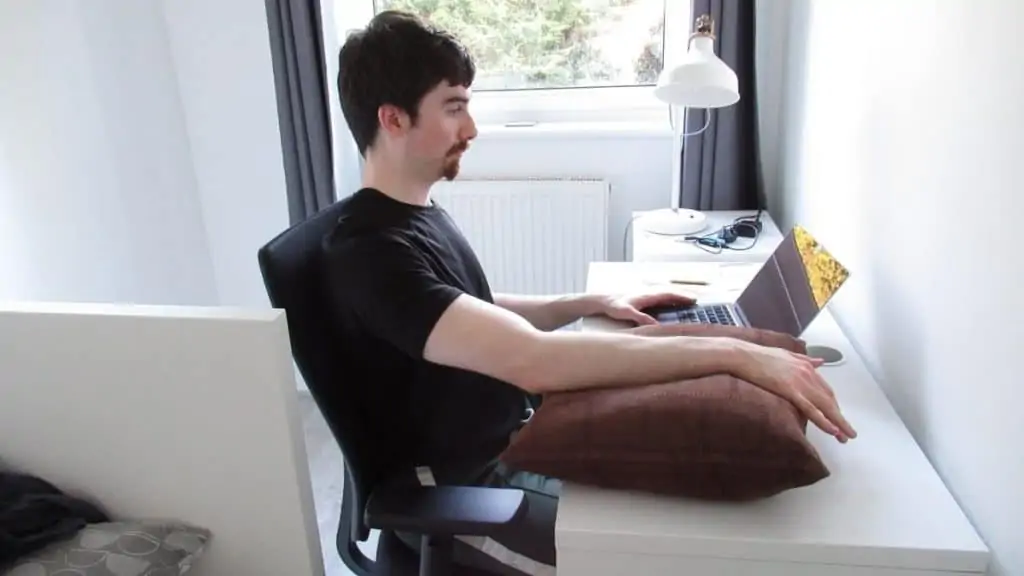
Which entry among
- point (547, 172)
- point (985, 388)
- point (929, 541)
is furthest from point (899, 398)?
point (547, 172)

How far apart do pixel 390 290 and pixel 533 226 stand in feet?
5.05

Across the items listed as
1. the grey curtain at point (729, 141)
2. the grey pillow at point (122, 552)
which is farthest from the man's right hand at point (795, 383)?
the grey curtain at point (729, 141)

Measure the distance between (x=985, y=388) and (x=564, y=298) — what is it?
78 cm

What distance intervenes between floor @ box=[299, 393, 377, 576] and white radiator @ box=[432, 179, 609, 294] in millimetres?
787

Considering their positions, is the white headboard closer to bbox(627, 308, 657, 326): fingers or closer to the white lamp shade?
bbox(627, 308, 657, 326): fingers

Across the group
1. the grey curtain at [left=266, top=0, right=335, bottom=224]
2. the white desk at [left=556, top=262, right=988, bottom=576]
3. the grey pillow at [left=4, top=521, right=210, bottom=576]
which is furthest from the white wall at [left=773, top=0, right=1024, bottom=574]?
the grey curtain at [left=266, top=0, right=335, bottom=224]

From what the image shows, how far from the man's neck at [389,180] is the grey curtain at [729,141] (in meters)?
1.26

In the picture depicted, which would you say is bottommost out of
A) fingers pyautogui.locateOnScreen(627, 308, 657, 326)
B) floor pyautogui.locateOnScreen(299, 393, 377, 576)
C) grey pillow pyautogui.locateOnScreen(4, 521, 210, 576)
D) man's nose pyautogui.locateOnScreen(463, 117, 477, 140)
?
floor pyautogui.locateOnScreen(299, 393, 377, 576)

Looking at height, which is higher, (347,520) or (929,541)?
(929,541)

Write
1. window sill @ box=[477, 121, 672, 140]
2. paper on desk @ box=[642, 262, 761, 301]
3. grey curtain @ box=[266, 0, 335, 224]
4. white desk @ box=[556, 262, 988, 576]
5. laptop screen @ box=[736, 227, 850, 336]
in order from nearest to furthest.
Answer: white desk @ box=[556, 262, 988, 576]
laptop screen @ box=[736, 227, 850, 336]
paper on desk @ box=[642, 262, 761, 301]
grey curtain @ box=[266, 0, 335, 224]
window sill @ box=[477, 121, 672, 140]

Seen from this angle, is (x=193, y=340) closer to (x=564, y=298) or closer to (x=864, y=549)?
(x=564, y=298)

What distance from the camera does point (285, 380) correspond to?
3.69 feet

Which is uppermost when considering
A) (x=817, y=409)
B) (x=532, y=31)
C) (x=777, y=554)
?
(x=532, y=31)

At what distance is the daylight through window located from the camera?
263 cm
